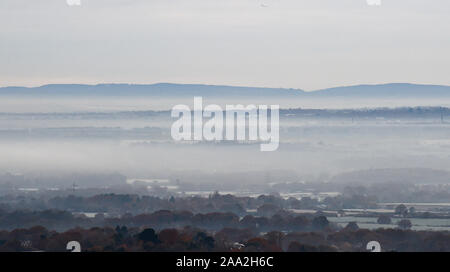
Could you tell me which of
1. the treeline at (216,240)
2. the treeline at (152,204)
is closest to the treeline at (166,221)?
the treeline at (152,204)

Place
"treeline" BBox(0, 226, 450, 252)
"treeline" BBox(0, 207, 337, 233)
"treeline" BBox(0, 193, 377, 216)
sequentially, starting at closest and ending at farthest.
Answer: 1. "treeline" BBox(0, 226, 450, 252)
2. "treeline" BBox(0, 207, 337, 233)
3. "treeline" BBox(0, 193, 377, 216)

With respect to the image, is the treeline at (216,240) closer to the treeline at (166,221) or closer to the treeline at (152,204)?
the treeline at (166,221)

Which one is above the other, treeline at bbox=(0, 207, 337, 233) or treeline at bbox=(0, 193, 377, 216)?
treeline at bbox=(0, 193, 377, 216)

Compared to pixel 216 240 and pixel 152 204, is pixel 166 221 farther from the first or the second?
pixel 216 240

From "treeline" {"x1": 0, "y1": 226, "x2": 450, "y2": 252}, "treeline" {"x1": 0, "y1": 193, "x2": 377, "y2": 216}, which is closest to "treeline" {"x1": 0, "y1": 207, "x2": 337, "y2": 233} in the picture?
"treeline" {"x1": 0, "y1": 193, "x2": 377, "y2": 216}

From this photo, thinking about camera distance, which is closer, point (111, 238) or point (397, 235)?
point (111, 238)

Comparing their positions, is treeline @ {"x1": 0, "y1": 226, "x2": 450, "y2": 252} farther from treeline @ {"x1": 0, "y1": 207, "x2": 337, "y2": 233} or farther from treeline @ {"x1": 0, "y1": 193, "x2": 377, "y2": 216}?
treeline @ {"x1": 0, "y1": 193, "x2": 377, "y2": 216}
